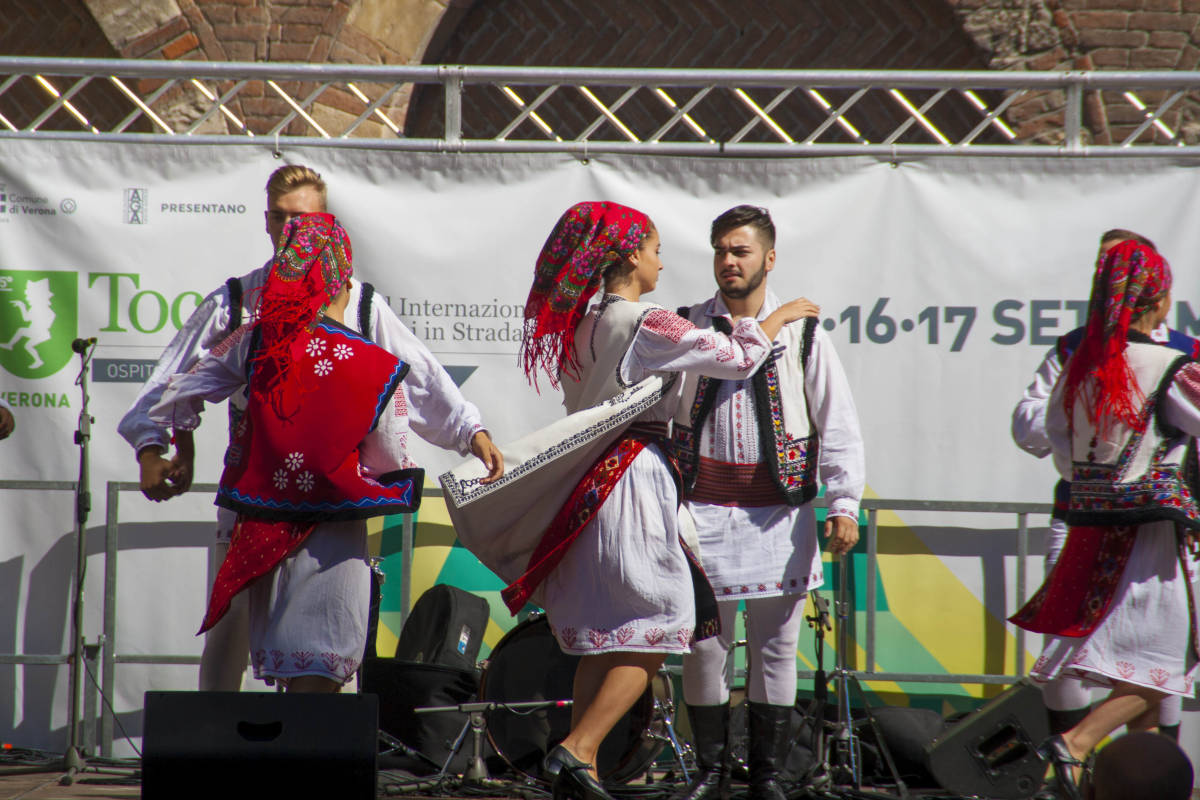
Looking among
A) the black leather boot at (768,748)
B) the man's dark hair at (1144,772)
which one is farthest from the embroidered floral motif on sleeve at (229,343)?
the man's dark hair at (1144,772)

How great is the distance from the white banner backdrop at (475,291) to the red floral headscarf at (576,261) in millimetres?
1459

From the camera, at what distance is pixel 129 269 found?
4.90m

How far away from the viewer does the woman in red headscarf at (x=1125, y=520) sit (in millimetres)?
3639

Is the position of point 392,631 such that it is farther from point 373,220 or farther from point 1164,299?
point 1164,299

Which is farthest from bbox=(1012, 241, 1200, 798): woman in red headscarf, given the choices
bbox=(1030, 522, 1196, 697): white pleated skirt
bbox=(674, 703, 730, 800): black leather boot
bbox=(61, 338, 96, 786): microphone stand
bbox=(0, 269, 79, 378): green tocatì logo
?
bbox=(0, 269, 79, 378): green tocatì logo

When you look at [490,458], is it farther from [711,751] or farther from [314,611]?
[711,751]

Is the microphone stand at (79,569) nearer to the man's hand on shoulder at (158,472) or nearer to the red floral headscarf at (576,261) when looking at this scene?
the man's hand on shoulder at (158,472)

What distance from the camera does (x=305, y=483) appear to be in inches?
122

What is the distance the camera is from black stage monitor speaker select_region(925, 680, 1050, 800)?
4172 millimetres

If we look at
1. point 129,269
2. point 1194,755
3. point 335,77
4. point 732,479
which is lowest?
point 1194,755

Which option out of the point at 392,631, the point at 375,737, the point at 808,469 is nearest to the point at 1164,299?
the point at 808,469

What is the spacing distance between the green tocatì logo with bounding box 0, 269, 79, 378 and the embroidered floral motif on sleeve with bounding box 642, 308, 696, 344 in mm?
2582

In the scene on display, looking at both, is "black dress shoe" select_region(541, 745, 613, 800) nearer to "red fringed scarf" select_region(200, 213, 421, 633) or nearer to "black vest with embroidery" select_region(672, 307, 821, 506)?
"red fringed scarf" select_region(200, 213, 421, 633)

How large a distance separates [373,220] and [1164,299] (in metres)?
2.77
